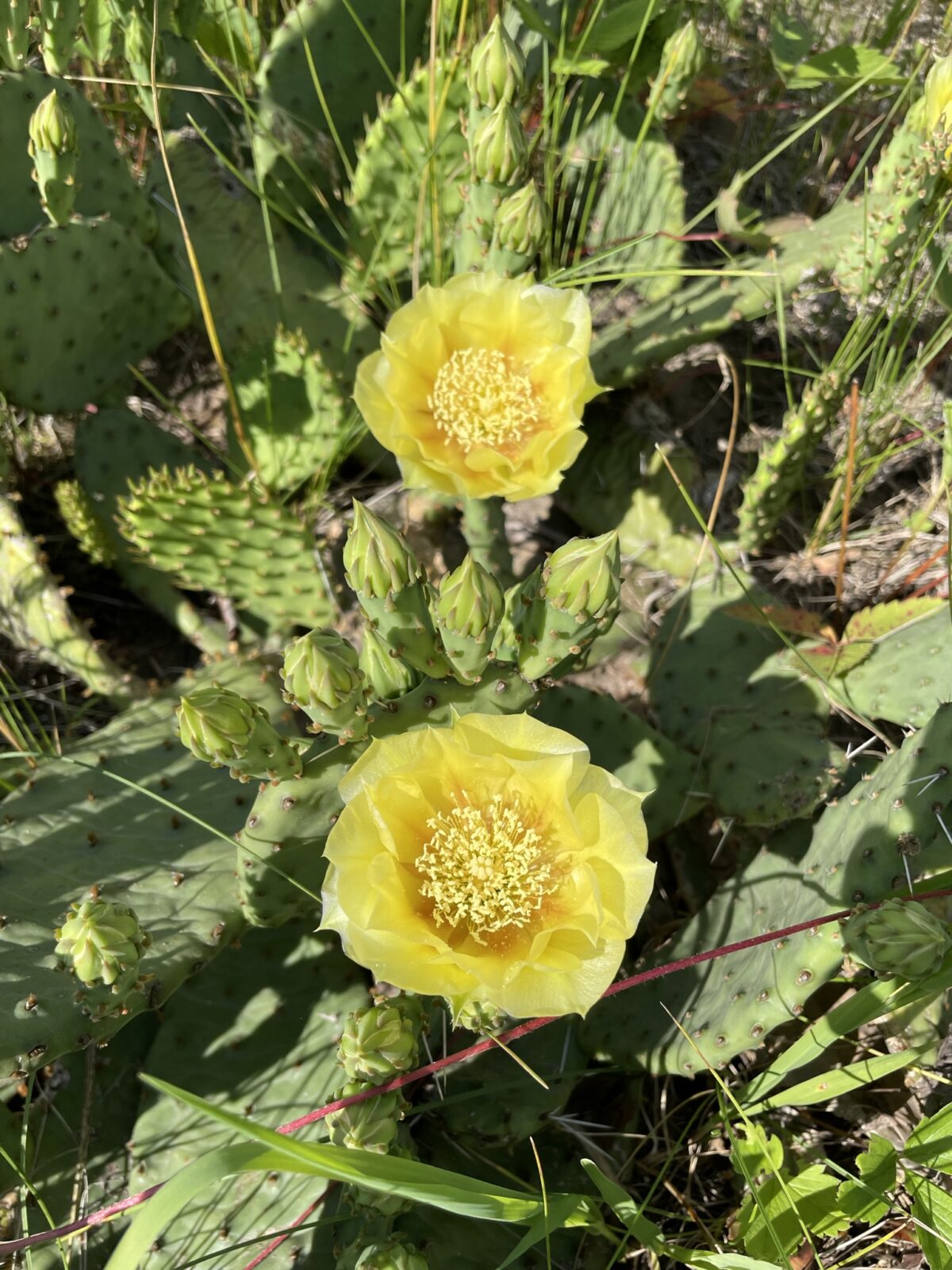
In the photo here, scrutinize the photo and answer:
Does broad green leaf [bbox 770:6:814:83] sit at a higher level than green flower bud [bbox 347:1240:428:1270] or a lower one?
higher

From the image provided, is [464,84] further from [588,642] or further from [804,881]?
[804,881]

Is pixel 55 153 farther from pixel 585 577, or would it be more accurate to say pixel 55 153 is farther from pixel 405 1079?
pixel 405 1079

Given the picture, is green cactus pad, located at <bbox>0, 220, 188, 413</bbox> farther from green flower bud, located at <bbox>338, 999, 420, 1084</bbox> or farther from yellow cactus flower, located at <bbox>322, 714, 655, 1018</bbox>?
green flower bud, located at <bbox>338, 999, 420, 1084</bbox>

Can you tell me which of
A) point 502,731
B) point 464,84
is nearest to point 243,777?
point 502,731

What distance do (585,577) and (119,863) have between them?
783mm

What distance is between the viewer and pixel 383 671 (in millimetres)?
1106

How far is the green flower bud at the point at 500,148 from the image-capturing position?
1.32 meters

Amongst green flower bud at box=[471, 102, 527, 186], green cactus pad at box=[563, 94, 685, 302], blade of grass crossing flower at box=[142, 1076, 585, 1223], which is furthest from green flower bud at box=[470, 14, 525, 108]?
blade of grass crossing flower at box=[142, 1076, 585, 1223]

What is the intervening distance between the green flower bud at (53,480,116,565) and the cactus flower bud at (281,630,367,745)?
0.86 metres

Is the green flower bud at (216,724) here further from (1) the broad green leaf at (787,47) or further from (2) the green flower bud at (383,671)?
(1) the broad green leaf at (787,47)

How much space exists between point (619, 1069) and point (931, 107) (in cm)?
155

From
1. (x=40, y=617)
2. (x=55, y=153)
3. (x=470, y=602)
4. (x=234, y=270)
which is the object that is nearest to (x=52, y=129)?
(x=55, y=153)

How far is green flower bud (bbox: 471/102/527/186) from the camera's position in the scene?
132 cm

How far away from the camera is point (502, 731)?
96cm
